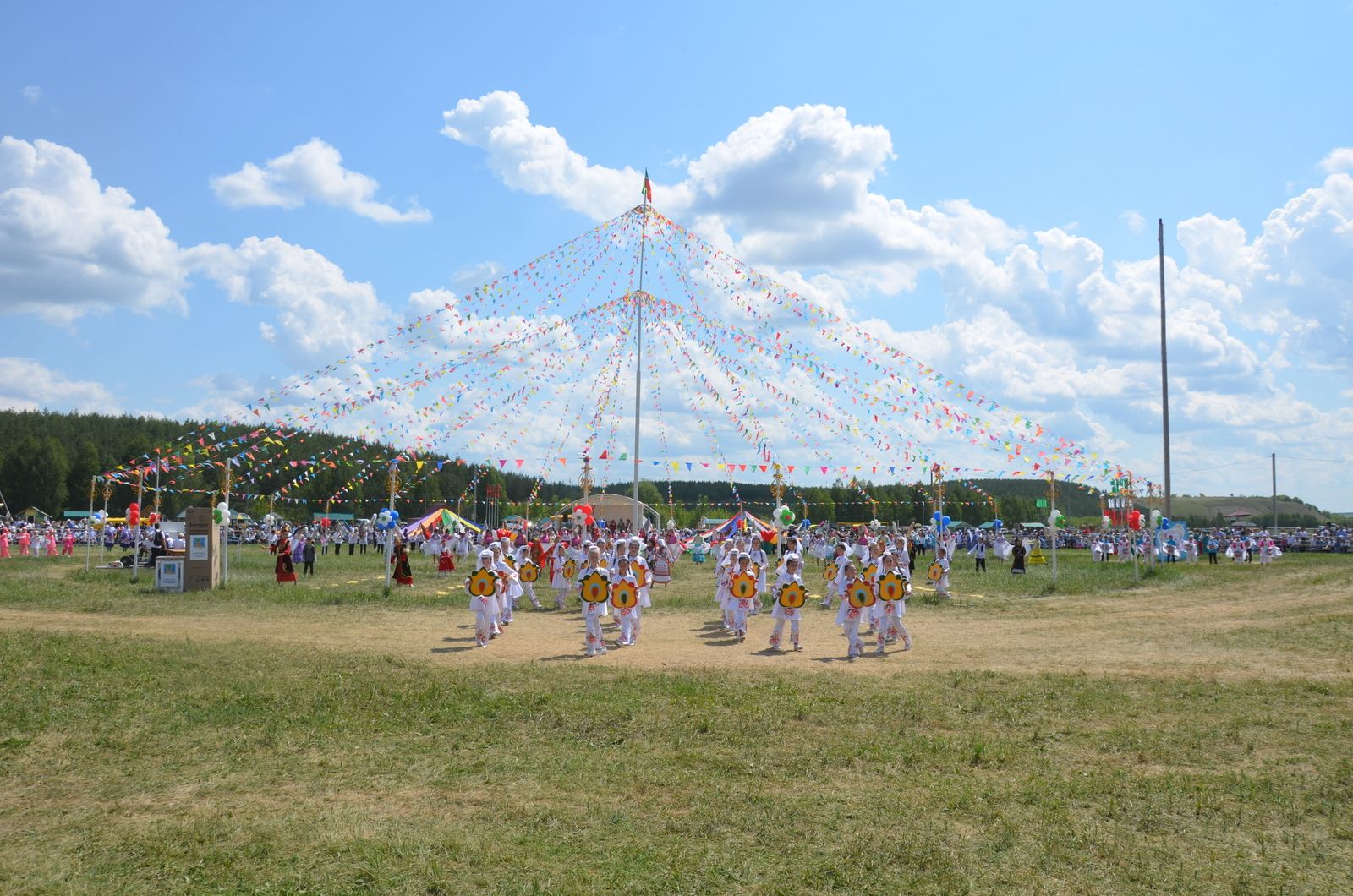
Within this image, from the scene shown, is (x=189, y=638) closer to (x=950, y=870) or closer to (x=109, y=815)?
(x=109, y=815)

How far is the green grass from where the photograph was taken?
6508 mm

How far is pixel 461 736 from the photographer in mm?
10148

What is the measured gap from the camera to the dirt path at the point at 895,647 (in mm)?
15305

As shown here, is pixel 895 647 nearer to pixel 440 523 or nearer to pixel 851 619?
pixel 851 619

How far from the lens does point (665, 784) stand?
8492 mm

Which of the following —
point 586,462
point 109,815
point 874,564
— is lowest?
point 109,815

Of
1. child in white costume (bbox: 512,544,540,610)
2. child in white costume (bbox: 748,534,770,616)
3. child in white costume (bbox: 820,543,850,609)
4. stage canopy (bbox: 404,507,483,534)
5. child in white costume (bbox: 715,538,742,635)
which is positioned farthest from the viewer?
stage canopy (bbox: 404,507,483,534)

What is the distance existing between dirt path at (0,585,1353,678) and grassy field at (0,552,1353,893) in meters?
0.17

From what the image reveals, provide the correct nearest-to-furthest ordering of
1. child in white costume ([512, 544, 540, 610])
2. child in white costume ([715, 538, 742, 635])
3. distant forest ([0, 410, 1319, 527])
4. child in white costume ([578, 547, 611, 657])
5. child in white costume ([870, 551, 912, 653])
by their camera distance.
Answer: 1. child in white costume ([578, 547, 611, 657])
2. child in white costume ([870, 551, 912, 653])
3. child in white costume ([715, 538, 742, 635])
4. child in white costume ([512, 544, 540, 610])
5. distant forest ([0, 410, 1319, 527])

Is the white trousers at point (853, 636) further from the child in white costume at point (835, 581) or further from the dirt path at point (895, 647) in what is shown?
the child in white costume at point (835, 581)

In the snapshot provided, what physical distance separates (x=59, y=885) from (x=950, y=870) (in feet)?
19.2

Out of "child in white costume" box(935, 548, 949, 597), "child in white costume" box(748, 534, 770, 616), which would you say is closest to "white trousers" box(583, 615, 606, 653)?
"child in white costume" box(748, 534, 770, 616)

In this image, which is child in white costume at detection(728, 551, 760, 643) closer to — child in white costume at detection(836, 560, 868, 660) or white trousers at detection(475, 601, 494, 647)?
child in white costume at detection(836, 560, 868, 660)

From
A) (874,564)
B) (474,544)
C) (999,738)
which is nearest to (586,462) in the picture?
(874,564)
